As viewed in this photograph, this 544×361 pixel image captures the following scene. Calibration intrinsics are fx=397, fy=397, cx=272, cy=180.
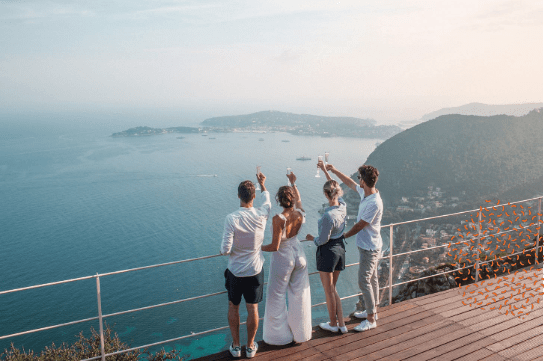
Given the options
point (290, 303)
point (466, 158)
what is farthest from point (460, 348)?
point (466, 158)

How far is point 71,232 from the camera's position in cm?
4250

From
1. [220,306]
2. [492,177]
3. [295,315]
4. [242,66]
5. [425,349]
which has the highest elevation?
[242,66]

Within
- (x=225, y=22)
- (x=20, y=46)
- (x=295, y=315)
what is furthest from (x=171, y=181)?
(x=20, y=46)

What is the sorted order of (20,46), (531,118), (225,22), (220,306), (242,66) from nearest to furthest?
(220,306) → (531,118) → (225,22) → (242,66) → (20,46)

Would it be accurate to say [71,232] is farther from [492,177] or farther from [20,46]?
[20,46]

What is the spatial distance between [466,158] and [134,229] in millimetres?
39800

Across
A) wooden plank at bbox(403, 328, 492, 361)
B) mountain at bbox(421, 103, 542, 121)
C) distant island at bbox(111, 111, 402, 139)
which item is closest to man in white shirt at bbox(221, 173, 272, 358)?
wooden plank at bbox(403, 328, 492, 361)

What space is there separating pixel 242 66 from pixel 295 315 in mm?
92038

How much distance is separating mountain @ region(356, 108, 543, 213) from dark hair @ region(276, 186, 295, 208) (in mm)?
42935

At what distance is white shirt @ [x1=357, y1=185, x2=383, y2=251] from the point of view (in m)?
2.96

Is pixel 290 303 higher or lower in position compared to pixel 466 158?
higher

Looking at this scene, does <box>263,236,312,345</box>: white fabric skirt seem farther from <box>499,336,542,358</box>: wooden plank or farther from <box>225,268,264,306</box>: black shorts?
<box>499,336,542,358</box>: wooden plank

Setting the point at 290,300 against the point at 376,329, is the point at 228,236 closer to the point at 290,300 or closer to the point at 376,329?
the point at 290,300

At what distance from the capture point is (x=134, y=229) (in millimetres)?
44281
